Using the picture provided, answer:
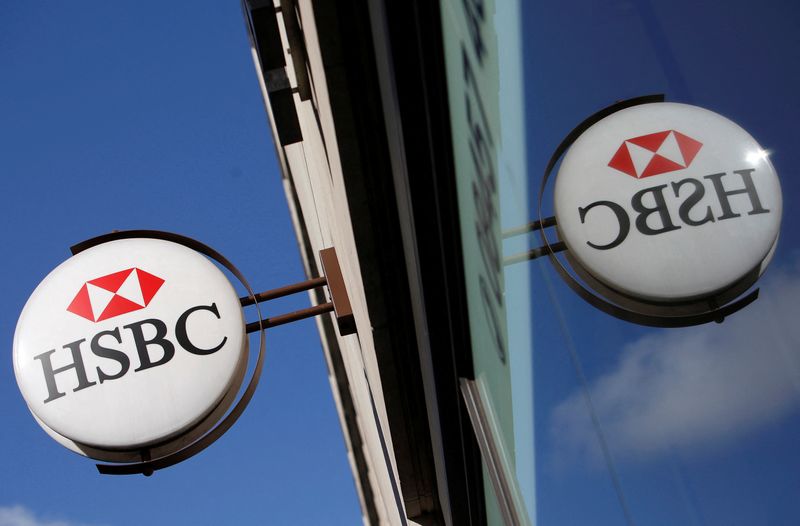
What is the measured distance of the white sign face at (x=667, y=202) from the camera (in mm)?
1577

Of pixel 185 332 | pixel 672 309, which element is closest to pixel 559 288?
pixel 672 309

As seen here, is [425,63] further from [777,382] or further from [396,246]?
[777,382]

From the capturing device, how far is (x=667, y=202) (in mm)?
2225

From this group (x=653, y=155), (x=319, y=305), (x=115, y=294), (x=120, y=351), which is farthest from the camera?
(x=319, y=305)

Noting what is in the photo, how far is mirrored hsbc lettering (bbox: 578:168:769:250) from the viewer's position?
6.61 ft

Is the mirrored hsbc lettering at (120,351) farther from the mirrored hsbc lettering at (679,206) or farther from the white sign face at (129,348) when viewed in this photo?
the mirrored hsbc lettering at (679,206)

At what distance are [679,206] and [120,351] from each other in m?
3.00

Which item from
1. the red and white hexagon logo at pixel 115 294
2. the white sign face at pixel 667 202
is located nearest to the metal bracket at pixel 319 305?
the red and white hexagon logo at pixel 115 294

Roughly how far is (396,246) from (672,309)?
2.19 metres

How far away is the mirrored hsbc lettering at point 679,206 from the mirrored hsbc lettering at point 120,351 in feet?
8.06

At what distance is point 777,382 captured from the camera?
3.82 ft

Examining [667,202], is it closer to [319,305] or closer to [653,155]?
[653,155]

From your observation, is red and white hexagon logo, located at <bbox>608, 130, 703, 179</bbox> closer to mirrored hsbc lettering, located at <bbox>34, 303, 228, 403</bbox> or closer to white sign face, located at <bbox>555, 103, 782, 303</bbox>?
white sign face, located at <bbox>555, 103, 782, 303</bbox>

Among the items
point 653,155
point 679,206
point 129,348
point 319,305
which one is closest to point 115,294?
point 129,348
